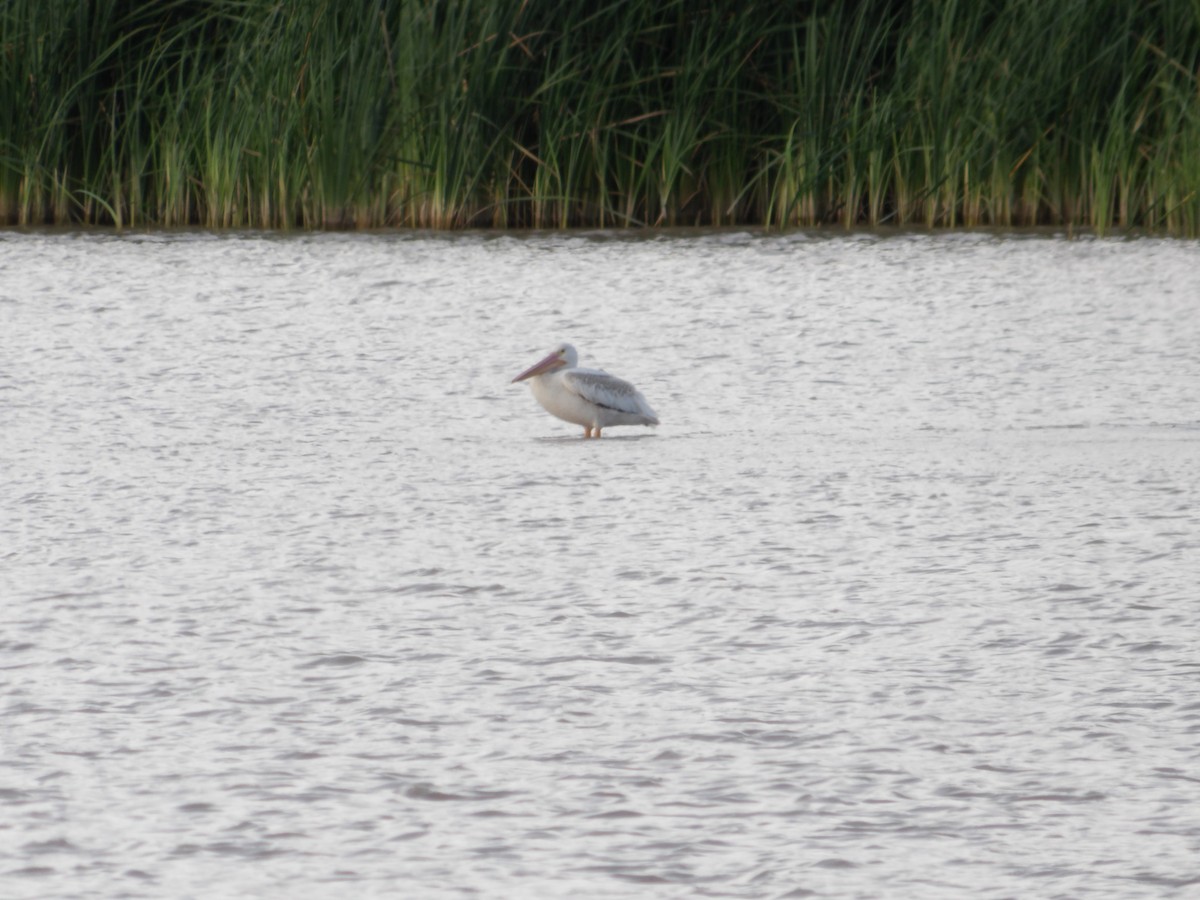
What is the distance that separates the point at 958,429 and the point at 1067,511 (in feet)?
5.36

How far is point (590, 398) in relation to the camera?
7738 mm

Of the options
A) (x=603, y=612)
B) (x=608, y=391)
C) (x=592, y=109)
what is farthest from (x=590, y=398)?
(x=592, y=109)

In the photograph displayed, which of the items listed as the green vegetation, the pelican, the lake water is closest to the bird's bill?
the pelican

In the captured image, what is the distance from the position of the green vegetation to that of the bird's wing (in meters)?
5.36

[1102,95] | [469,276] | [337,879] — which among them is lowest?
→ [337,879]

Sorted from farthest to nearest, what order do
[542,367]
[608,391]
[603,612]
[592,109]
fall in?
1. [592,109]
2. [542,367]
3. [608,391]
4. [603,612]

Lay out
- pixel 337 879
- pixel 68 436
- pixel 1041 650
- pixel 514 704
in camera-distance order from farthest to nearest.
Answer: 1. pixel 68 436
2. pixel 1041 650
3. pixel 514 704
4. pixel 337 879

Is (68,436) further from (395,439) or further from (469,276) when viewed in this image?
(469,276)

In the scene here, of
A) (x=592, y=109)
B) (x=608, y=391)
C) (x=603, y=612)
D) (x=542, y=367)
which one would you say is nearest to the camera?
(x=603, y=612)

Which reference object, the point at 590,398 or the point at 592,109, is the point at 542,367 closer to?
the point at 590,398

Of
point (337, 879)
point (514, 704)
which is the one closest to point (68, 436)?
point (514, 704)

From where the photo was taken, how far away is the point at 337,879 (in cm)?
319

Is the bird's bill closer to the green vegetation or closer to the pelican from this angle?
the pelican

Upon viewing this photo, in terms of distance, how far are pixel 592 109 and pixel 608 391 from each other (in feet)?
19.0
